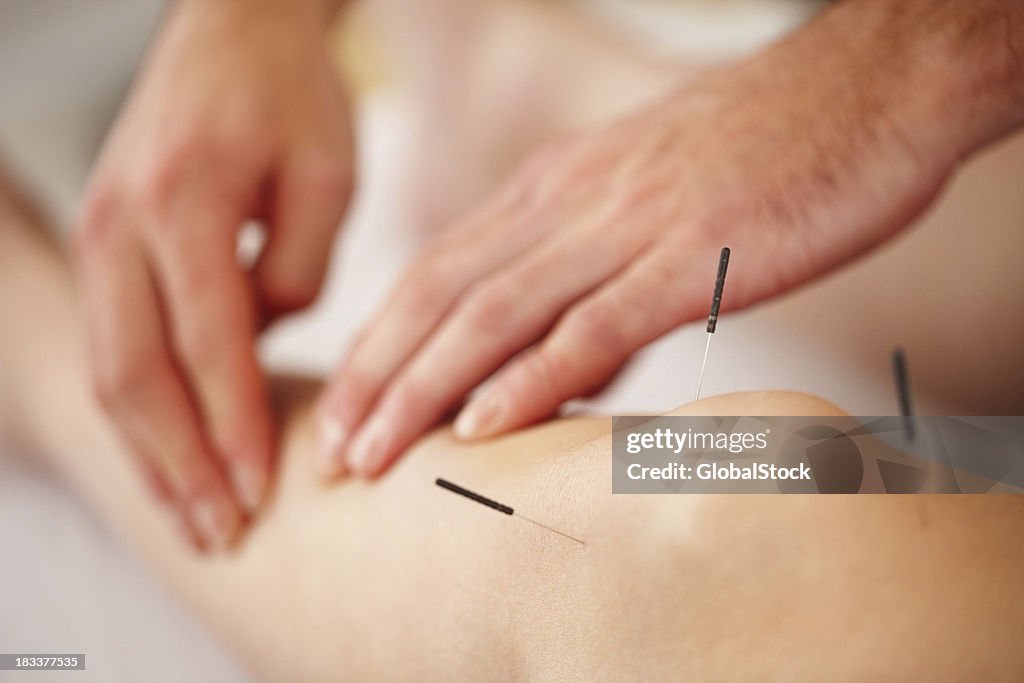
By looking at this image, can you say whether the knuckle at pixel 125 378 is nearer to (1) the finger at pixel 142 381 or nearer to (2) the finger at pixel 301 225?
(1) the finger at pixel 142 381

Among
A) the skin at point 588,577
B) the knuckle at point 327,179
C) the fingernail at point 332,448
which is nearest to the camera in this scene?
the skin at point 588,577

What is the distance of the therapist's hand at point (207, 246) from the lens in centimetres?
87

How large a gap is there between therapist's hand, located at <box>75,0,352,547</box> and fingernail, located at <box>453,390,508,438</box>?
0.28 m

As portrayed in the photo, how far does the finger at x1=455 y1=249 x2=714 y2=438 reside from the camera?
A: 674mm

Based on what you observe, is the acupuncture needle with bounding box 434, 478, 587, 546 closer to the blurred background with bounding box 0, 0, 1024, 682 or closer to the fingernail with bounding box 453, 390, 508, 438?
the fingernail with bounding box 453, 390, 508, 438

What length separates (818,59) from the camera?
74cm

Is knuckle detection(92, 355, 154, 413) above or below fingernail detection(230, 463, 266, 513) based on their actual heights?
above

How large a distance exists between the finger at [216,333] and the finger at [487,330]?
159mm

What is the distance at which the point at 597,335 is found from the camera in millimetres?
688

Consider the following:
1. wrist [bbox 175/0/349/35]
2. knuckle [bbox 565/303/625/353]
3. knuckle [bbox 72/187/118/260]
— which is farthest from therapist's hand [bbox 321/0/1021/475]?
wrist [bbox 175/0/349/35]

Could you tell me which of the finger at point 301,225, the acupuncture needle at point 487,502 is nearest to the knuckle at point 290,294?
the finger at point 301,225

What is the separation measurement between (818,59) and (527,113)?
82cm

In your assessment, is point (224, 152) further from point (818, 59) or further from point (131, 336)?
point (818, 59)

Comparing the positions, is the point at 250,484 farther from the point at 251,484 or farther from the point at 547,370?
the point at 547,370
